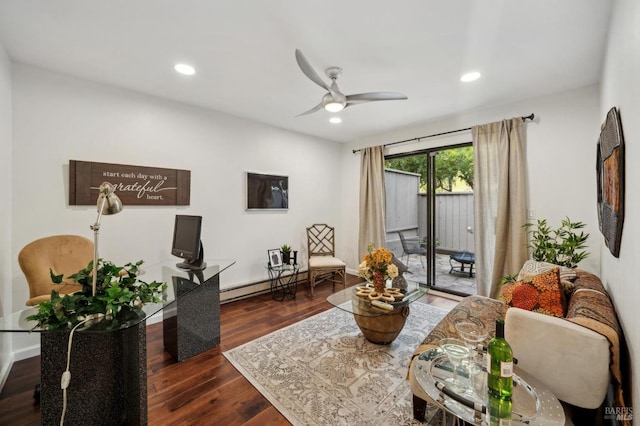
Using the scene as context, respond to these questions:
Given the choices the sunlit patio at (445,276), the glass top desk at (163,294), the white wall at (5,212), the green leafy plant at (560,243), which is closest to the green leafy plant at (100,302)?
the glass top desk at (163,294)

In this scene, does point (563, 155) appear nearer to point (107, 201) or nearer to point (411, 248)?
point (411, 248)

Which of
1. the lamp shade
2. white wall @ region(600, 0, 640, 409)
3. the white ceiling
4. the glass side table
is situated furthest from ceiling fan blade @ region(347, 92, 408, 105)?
the glass side table

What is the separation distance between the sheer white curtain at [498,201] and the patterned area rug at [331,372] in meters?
1.20

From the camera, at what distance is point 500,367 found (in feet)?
3.35

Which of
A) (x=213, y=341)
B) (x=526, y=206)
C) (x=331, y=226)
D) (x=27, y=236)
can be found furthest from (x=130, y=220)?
(x=526, y=206)

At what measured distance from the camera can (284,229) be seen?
14.6 ft

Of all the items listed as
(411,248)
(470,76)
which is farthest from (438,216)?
(470,76)

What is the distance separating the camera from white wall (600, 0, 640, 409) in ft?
3.70

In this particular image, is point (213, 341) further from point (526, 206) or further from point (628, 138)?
point (526, 206)

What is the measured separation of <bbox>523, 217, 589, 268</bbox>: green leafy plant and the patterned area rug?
1443 mm

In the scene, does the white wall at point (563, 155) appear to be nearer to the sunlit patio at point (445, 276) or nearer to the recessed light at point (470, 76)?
the recessed light at point (470, 76)

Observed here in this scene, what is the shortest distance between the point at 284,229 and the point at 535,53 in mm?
3702

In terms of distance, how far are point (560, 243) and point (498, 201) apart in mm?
770

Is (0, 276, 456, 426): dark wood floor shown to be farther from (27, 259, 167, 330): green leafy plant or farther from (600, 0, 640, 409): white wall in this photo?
(600, 0, 640, 409): white wall
